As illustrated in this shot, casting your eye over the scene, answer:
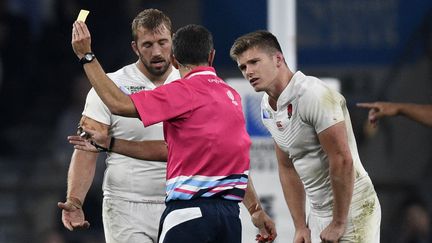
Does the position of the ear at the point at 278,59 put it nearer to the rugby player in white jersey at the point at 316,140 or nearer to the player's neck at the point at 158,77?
the rugby player in white jersey at the point at 316,140

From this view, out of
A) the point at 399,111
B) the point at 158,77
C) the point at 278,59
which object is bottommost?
the point at 399,111

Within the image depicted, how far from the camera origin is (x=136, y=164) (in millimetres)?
7820

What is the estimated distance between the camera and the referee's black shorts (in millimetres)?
6734

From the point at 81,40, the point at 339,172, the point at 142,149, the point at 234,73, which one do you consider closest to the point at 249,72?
the point at 339,172

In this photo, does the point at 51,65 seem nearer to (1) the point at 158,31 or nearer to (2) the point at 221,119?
(1) the point at 158,31

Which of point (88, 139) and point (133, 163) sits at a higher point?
point (88, 139)

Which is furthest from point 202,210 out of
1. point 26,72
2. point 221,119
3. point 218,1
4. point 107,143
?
point 26,72

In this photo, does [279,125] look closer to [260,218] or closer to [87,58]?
[260,218]

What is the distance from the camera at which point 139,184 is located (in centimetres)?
780

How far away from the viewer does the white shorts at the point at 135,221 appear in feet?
25.5

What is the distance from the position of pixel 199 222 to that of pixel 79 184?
4.17 ft

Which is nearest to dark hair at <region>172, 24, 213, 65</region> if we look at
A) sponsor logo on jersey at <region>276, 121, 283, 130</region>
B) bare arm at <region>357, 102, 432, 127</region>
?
sponsor logo on jersey at <region>276, 121, 283, 130</region>

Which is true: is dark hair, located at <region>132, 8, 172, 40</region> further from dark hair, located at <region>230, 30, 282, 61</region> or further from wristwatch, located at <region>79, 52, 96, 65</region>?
wristwatch, located at <region>79, 52, 96, 65</region>

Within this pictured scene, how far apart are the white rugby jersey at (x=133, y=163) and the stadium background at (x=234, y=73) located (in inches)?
188
